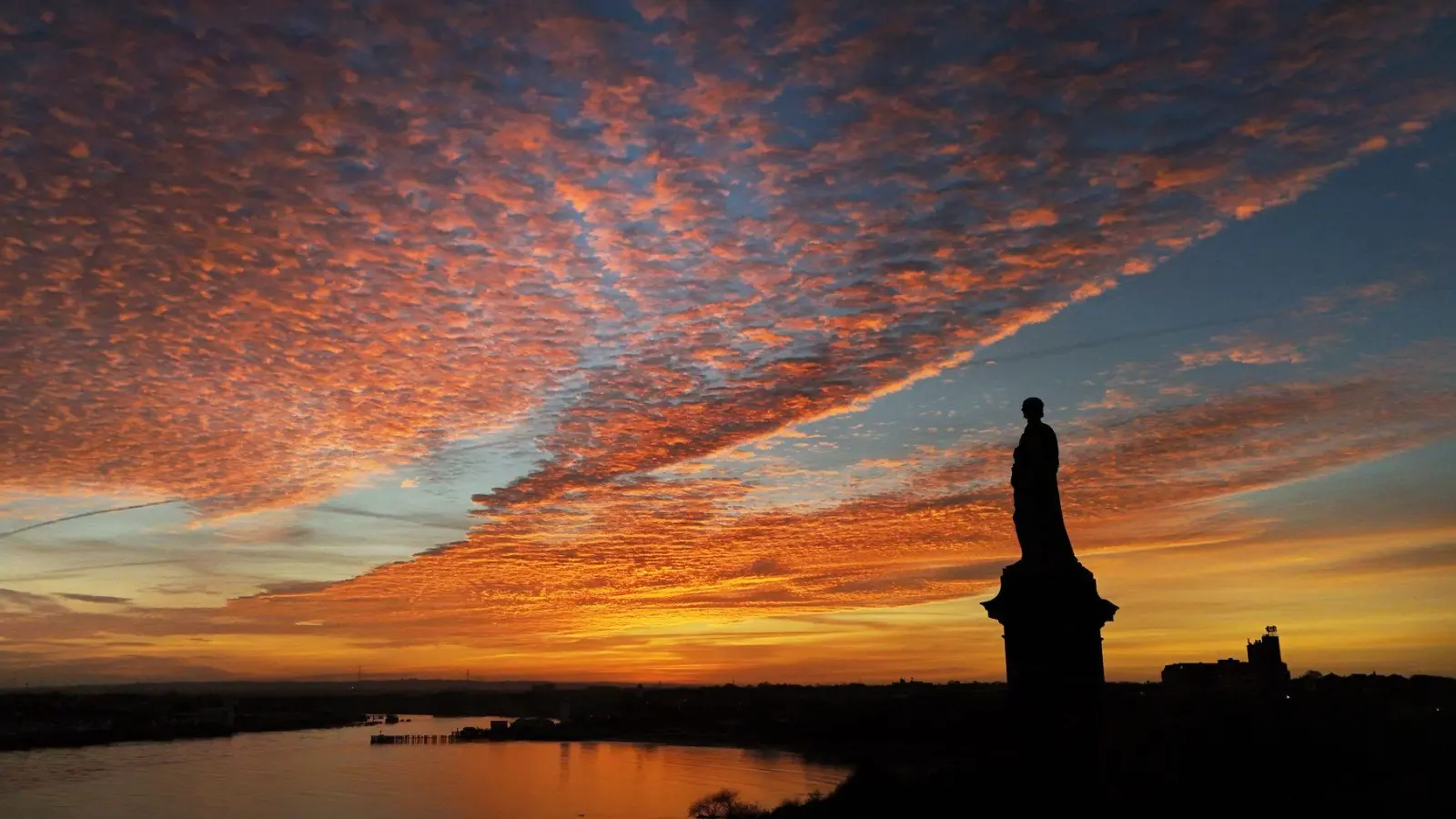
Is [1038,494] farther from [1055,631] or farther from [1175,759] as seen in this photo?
[1175,759]

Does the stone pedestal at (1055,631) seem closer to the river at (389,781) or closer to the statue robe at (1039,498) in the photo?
the statue robe at (1039,498)

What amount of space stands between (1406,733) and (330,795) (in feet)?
191

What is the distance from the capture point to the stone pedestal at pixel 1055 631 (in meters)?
8.63

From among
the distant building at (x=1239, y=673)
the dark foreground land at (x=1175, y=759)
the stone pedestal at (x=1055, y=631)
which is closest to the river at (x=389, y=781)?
Result: the dark foreground land at (x=1175, y=759)

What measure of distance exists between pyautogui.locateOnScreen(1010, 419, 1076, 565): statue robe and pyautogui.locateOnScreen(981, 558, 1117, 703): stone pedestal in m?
0.15

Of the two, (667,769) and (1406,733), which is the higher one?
(1406,733)

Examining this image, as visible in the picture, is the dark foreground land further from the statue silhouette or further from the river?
the river

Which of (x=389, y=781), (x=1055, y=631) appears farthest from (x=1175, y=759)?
(x=389, y=781)

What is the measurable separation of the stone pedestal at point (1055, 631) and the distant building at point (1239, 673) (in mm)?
58266

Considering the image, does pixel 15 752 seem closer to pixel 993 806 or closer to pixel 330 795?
pixel 330 795

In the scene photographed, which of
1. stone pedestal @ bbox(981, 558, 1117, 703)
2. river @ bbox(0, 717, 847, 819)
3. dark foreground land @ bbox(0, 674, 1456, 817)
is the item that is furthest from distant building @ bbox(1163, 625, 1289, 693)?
stone pedestal @ bbox(981, 558, 1117, 703)

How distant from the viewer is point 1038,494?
897 centimetres

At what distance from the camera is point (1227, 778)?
17609 millimetres

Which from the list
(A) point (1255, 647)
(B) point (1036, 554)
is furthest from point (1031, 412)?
(A) point (1255, 647)
